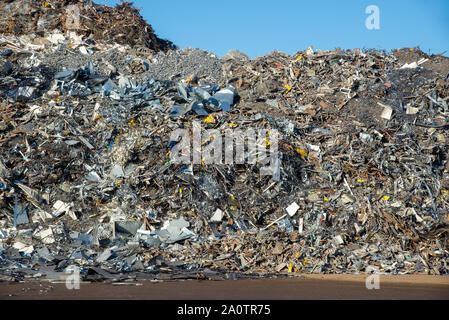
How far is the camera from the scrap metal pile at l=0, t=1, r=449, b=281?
330 inches

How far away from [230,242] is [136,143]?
3273 mm

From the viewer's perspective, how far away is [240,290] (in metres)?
6.32

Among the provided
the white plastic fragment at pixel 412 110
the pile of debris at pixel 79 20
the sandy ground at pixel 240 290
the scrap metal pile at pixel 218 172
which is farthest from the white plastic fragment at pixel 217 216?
the pile of debris at pixel 79 20

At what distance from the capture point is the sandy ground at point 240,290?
19.0 ft

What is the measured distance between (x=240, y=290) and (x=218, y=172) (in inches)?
151

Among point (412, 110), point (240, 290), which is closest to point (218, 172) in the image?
point (240, 290)

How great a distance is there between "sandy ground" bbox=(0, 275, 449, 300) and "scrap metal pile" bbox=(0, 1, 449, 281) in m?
0.55

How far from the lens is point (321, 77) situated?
42.7 feet

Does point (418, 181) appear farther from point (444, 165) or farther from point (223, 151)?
point (223, 151)

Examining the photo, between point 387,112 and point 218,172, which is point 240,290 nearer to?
point 218,172

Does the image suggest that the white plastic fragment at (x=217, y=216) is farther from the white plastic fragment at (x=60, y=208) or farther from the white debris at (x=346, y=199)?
the white plastic fragment at (x=60, y=208)

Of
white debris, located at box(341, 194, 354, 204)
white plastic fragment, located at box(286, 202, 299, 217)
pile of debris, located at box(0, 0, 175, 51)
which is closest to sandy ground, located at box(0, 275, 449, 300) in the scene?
white plastic fragment, located at box(286, 202, 299, 217)

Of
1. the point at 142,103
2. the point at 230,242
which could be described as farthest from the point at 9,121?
the point at 230,242

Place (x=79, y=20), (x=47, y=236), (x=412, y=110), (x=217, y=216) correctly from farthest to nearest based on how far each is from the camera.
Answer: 1. (x=79, y=20)
2. (x=412, y=110)
3. (x=217, y=216)
4. (x=47, y=236)
